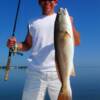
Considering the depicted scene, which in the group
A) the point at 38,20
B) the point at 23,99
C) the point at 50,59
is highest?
the point at 38,20

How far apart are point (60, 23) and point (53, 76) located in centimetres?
180

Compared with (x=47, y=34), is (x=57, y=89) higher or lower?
lower

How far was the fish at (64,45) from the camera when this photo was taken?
8.80 m

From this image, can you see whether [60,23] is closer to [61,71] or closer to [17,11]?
[61,71]

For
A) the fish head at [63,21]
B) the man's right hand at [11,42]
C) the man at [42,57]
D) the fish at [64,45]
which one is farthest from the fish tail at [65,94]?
the man's right hand at [11,42]

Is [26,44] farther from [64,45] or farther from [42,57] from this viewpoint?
[64,45]

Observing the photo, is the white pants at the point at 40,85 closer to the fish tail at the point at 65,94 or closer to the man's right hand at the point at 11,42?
the man's right hand at the point at 11,42

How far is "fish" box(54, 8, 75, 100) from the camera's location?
347 inches

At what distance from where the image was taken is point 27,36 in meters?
10.6

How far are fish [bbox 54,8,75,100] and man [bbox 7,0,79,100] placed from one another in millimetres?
1137

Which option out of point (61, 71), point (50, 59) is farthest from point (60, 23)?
point (50, 59)

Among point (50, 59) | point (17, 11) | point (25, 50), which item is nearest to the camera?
point (50, 59)

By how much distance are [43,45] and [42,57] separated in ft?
0.84

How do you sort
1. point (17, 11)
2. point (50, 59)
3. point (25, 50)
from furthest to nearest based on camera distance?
1. point (17, 11)
2. point (25, 50)
3. point (50, 59)
